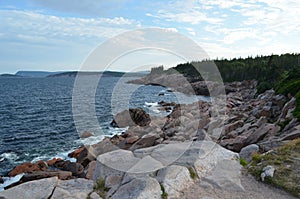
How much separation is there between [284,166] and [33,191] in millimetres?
6910

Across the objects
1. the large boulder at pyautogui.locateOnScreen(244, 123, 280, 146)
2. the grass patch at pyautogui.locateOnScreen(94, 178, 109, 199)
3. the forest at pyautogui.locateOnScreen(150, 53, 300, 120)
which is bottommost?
the large boulder at pyautogui.locateOnScreen(244, 123, 280, 146)

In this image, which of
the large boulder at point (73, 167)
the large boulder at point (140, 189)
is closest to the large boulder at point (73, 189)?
the large boulder at point (140, 189)

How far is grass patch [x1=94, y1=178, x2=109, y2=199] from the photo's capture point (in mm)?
6604

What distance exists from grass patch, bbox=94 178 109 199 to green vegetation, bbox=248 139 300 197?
13.7 feet

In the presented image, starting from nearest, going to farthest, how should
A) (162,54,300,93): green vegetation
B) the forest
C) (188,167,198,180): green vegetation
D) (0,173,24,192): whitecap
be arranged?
(188,167,198,180): green vegetation, (0,173,24,192): whitecap, the forest, (162,54,300,93): green vegetation

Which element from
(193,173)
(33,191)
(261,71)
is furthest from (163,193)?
(261,71)

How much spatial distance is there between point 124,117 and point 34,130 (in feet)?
33.2

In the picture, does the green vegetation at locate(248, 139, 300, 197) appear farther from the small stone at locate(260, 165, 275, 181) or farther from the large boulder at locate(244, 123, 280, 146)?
the large boulder at locate(244, 123, 280, 146)

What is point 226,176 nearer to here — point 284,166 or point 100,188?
point 284,166

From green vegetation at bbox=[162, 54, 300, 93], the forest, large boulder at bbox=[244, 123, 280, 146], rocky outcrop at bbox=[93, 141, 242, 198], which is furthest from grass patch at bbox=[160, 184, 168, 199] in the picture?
green vegetation at bbox=[162, 54, 300, 93]

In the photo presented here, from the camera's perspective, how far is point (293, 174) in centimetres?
720

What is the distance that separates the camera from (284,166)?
25.0 feet

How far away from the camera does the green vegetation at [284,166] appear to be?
22.3ft

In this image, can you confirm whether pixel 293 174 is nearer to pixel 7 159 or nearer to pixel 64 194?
pixel 64 194
